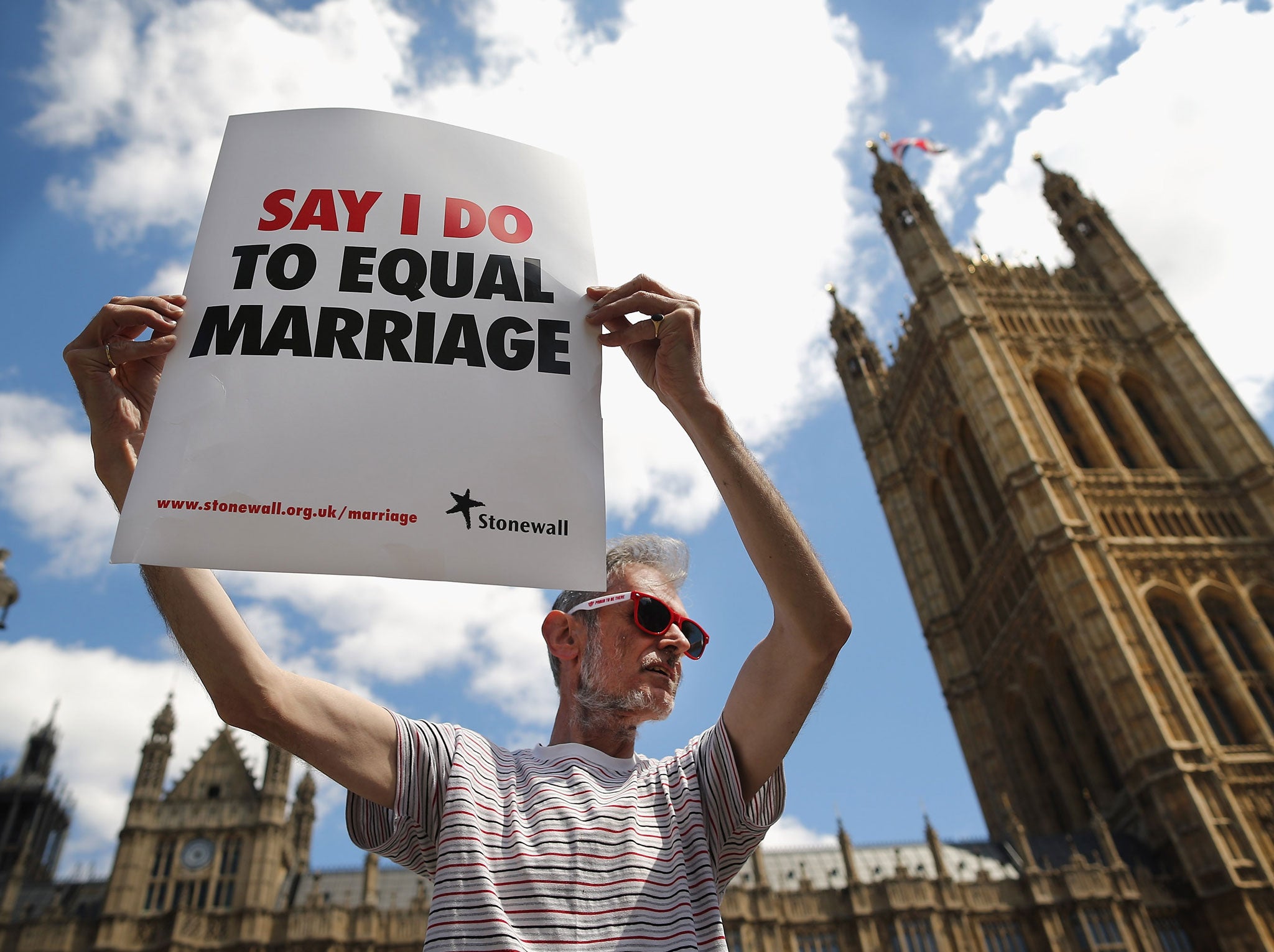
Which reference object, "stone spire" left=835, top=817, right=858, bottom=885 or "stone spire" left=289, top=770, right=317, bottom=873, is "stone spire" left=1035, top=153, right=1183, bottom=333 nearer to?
"stone spire" left=835, top=817, right=858, bottom=885

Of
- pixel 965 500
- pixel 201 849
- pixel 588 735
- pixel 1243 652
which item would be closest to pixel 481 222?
pixel 588 735

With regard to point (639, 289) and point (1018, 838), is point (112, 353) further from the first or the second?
point (1018, 838)

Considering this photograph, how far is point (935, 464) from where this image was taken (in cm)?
3981

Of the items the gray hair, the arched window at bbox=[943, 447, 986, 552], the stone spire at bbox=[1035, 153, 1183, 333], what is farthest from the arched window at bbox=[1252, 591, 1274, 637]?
the gray hair

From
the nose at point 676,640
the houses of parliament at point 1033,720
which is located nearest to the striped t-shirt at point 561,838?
the nose at point 676,640

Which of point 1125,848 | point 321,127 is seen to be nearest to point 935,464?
point 1125,848

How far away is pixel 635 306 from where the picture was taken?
225cm

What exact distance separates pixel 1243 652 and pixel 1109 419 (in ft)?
35.5

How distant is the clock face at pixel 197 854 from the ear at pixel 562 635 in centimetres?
3092

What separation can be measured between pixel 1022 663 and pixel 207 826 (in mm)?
28489

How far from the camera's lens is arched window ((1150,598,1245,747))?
27078 mm

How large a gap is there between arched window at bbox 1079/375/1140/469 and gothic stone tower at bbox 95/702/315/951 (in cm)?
3268

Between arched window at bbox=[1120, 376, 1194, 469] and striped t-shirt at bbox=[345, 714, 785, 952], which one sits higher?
arched window at bbox=[1120, 376, 1194, 469]

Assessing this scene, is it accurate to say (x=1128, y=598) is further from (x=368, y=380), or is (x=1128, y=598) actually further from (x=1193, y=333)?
(x=368, y=380)
